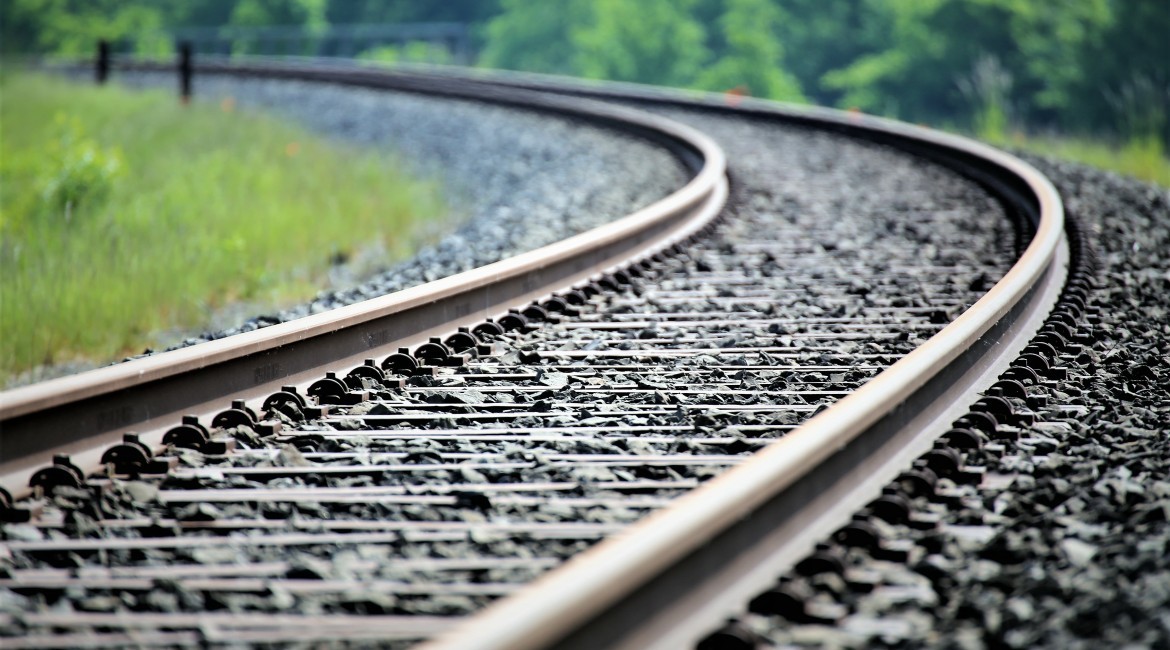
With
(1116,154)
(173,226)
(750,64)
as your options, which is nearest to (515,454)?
(173,226)

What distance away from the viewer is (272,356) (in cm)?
418

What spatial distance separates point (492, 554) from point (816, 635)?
0.75 m

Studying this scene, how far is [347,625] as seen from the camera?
8.07 feet

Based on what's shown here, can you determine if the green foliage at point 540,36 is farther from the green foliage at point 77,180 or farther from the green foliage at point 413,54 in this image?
the green foliage at point 77,180

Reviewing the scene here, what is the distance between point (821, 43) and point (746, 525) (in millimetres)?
37078

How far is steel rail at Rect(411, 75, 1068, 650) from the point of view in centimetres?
210

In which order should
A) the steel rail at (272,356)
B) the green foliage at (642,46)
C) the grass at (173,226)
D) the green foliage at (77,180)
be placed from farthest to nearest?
the green foliage at (642,46) → the green foliage at (77,180) → the grass at (173,226) → the steel rail at (272,356)

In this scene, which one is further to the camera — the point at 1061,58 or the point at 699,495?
the point at 1061,58

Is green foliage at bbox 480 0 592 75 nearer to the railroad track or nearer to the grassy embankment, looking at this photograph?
the grassy embankment

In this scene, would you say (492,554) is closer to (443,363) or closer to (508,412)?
(508,412)

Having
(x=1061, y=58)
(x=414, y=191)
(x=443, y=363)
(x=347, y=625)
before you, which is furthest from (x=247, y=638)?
(x=1061, y=58)

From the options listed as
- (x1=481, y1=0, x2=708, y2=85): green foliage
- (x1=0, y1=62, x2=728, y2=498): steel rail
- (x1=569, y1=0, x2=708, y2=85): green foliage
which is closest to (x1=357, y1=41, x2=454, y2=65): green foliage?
(x1=481, y1=0, x2=708, y2=85): green foliage

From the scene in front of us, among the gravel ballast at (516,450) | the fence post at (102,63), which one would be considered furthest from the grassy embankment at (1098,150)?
the fence post at (102,63)

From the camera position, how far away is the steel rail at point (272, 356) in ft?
11.1
